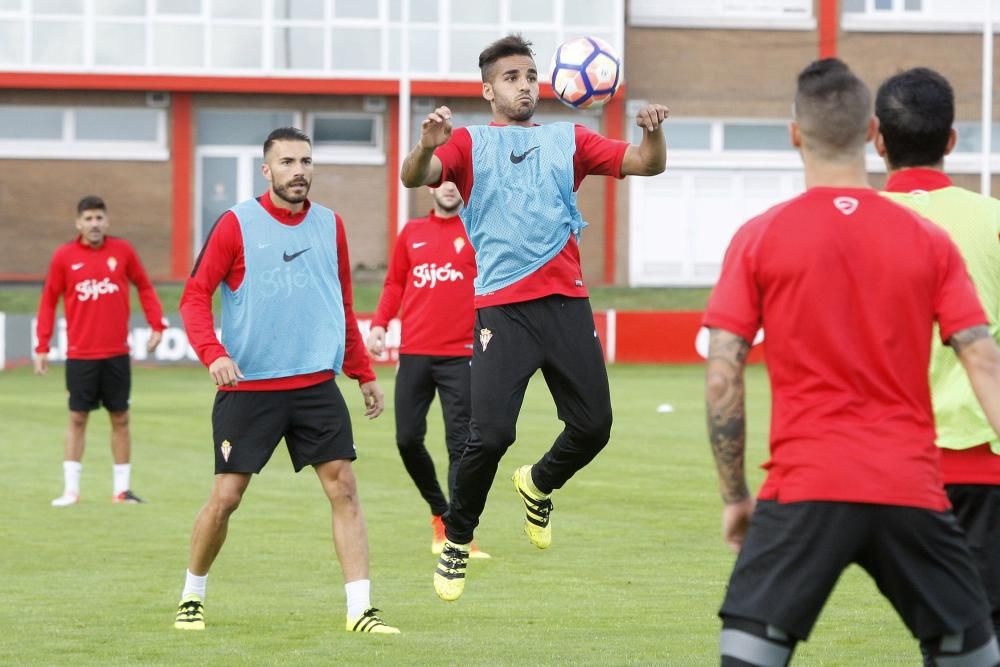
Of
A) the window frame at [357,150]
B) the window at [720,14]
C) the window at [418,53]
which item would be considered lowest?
the window frame at [357,150]

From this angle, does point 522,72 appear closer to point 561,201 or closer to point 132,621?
point 561,201

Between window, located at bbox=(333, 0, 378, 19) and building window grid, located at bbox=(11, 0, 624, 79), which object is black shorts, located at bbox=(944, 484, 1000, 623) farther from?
window, located at bbox=(333, 0, 378, 19)

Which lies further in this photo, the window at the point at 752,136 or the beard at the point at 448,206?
the window at the point at 752,136

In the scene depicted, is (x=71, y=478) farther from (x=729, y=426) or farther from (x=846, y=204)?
(x=846, y=204)

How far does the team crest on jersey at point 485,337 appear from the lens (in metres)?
7.62

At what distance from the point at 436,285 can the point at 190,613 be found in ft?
11.1

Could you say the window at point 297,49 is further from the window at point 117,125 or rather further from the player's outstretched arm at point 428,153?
the player's outstretched arm at point 428,153

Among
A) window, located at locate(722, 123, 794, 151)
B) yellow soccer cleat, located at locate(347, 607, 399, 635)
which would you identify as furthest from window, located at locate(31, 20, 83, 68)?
yellow soccer cleat, located at locate(347, 607, 399, 635)

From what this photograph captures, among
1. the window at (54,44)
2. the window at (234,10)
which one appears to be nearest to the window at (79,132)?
the window at (54,44)

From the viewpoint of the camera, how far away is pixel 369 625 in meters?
7.92

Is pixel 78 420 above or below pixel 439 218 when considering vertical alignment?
below

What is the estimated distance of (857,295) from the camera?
4363 mm

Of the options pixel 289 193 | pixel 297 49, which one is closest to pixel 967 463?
pixel 289 193

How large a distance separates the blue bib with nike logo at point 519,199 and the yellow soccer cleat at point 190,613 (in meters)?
2.12
